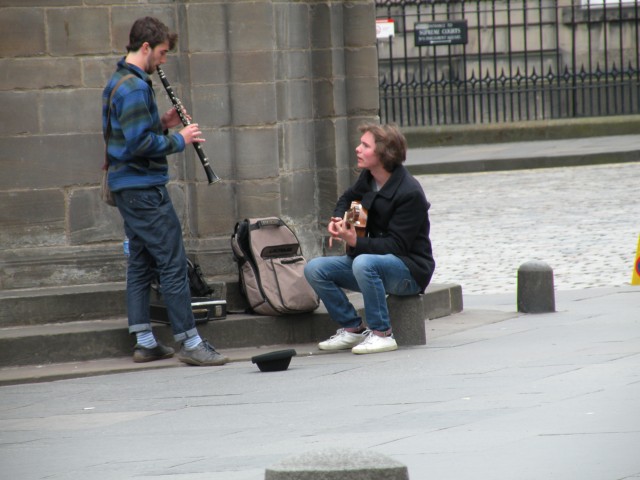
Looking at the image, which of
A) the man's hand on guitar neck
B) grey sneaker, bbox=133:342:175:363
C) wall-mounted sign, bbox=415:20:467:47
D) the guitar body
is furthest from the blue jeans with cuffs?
wall-mounted sign, bbox=415:20:467:47

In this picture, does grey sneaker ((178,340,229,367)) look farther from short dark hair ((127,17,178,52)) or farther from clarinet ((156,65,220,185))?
short dark hair ((127,17,178,52))

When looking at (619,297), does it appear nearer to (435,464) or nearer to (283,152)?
(283,152)

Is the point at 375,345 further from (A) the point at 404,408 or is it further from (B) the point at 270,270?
(A) the point at 404,408

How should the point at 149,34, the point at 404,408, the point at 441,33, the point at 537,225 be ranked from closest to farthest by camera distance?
1. the point at 404,408
2. the point at 149,34
3. the point at 537,225
4. the point at 441,33

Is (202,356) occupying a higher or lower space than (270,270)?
lower

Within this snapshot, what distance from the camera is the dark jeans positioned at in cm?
768

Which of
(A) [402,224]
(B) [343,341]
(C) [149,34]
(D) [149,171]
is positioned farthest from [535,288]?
(C) [149,34]

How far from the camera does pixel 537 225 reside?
1450cm

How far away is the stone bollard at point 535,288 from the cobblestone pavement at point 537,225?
1309 millimetres

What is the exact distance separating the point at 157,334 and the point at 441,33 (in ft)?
61.2

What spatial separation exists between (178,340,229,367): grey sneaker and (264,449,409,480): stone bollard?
4.24 meters

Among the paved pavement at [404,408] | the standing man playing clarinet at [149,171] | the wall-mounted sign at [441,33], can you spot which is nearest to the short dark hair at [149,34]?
the standing man playing clarinet at [149,171]

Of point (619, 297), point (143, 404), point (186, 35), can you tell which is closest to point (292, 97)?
point (186, 35)

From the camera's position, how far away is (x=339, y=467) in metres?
3.45
